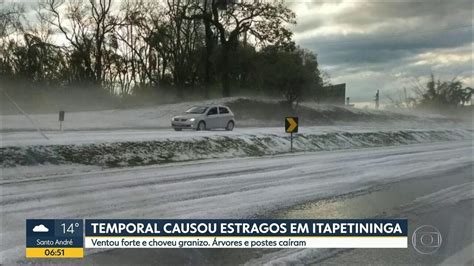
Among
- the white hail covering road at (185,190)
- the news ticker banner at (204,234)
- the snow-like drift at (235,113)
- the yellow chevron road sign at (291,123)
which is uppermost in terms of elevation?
the snow-like drift at (235,113)

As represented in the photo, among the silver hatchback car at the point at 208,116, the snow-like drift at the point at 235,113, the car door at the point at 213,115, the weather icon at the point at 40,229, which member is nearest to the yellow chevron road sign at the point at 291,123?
the snow-like drift at the point at 235,113

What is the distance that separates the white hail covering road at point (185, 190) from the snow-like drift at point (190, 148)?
527 mm

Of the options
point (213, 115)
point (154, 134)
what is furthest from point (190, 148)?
point (213, 115)

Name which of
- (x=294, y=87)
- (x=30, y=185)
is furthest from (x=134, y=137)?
(x=294, y=87)

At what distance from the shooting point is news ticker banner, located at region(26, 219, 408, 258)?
272cm

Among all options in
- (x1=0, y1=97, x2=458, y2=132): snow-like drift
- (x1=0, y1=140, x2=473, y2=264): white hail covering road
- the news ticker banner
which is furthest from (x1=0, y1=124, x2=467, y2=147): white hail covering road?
the news ticker banner

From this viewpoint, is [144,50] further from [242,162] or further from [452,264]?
[242,162]

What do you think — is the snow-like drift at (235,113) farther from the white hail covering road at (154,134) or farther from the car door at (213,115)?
the white hail covering road at (154,134)

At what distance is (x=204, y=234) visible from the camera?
2.81m

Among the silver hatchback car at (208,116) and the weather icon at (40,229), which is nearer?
the weather icon at (40,229)

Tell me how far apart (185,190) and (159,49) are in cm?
292

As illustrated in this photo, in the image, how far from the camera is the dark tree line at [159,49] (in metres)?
3.51

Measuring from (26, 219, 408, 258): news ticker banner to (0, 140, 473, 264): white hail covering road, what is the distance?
0.41 metres

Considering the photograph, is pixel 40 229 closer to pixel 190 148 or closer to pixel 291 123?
pixel 291 123
